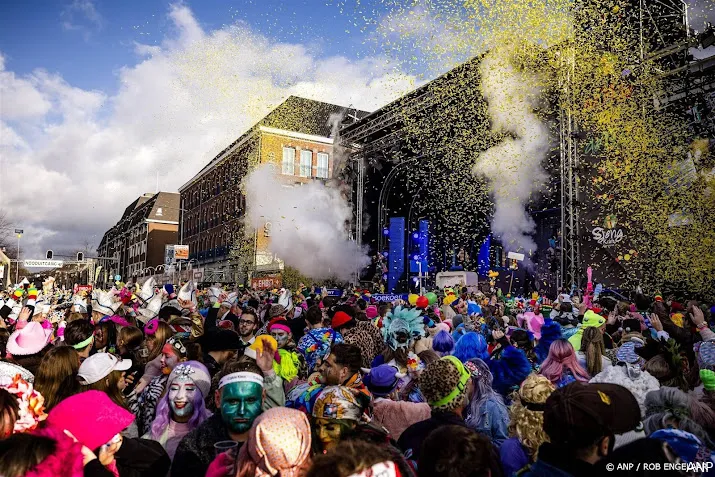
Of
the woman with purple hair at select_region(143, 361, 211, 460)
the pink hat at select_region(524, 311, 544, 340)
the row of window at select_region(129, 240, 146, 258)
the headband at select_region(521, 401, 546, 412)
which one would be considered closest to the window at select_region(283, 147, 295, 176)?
the pink hat at select_region(524, 311, 544, 340)

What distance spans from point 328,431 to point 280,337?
3.12 m

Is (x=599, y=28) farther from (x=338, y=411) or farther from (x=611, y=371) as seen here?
(x=338, y=411)

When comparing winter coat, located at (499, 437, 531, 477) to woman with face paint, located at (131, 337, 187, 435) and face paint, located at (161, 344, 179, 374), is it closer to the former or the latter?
woman with face paint, located at (131, 337, 187, 435)

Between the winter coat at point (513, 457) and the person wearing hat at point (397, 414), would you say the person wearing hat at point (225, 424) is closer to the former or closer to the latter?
the person wearing hat at point (397, 414)

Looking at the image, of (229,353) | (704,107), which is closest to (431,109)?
(704,107)

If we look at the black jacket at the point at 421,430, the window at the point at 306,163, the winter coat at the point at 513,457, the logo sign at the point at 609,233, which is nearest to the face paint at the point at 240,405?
the black jacket at the point at 421,430

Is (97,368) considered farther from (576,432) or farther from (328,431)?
(576,432)

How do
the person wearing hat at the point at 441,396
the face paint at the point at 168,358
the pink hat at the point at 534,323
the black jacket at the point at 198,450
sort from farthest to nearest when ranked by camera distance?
the pink hat at the point at 534,323 → the face paint at the point at 168,358 → the person wearing hat at the point at 441,396 → the black jacket at the point at 198,450

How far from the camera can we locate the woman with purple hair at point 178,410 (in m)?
3.48

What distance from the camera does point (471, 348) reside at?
5359 millimetres

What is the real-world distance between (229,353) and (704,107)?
1685 centimetres

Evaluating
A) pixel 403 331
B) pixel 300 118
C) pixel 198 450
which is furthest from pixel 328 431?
pixel 300 118

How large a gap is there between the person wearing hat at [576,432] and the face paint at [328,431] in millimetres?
1025

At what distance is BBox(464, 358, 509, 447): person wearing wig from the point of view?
376 cm
